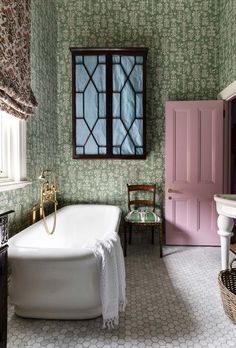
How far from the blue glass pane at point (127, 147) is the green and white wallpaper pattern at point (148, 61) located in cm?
27

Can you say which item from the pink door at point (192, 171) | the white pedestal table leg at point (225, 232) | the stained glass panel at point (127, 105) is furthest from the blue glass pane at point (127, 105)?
the white pedestal table leg at point (225, 232)

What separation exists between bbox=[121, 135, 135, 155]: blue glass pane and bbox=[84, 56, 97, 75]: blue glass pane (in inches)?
40.1

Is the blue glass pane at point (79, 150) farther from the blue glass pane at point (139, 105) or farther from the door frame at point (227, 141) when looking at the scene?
the door frame at point (227, 141)

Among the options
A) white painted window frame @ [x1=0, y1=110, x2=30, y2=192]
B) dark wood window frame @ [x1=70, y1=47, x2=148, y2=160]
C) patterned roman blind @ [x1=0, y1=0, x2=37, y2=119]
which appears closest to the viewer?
patterned roman blind @ [x1=0, y1=0, x2=37, y2=119]

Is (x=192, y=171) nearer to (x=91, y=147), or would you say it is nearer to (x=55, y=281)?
(x=91, y=147)

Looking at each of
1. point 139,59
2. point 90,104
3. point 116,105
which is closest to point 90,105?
point 90,104

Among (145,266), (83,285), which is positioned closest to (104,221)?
(145,266)

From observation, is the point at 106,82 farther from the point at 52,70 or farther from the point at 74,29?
the point at 74,29

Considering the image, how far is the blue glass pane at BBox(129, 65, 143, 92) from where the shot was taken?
3.27 meters

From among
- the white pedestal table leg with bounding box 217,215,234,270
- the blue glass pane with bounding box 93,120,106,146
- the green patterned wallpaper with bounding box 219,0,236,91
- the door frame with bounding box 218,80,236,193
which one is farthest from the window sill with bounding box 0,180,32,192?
the green patterned wallpaper with bounding box 219,0,236,91

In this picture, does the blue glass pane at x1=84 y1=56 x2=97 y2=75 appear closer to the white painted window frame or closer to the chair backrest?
the white painted window frame

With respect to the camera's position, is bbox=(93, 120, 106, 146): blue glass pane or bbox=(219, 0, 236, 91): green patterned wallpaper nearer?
bbox=(219, 0, 236, 91): green patterned wallpaper

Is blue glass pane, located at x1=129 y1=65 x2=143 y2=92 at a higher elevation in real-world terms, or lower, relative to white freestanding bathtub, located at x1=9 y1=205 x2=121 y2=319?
higher

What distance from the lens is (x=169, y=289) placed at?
2.25 meters
